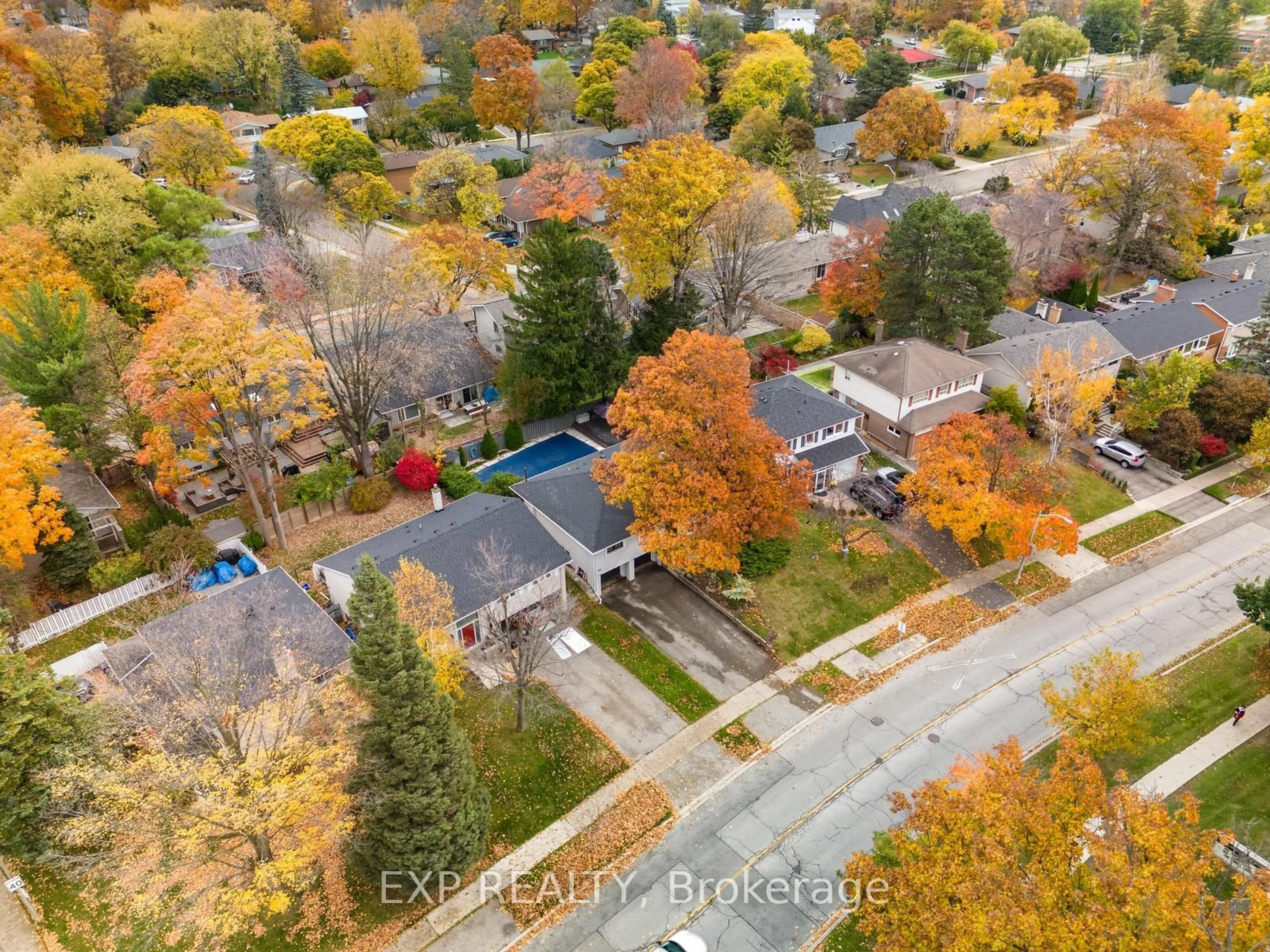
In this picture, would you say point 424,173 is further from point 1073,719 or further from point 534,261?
point 1073,719

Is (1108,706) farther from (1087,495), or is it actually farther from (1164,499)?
(1164,499)

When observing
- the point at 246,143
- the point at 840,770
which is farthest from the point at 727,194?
the point at 246,143

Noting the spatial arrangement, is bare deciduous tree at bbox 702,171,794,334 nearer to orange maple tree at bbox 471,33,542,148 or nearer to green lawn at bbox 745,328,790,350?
green lawn at bbox 745,328,790,350

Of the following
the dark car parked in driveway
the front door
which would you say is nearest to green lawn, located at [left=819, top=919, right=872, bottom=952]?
the front door

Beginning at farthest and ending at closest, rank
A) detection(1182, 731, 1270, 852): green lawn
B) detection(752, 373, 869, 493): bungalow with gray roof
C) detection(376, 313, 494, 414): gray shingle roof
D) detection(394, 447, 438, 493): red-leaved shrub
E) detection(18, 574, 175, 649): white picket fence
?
detection(376, 313, 494, 414): gray shingle roof
detection(752, 373, 869, 493): bungalow with gray roof
detection(394, 447, 438, 493): red-leaved shrub
detection(18, 574, 175, 649): white picket fence
detection(1182, 731, 1270, 852): green lawn

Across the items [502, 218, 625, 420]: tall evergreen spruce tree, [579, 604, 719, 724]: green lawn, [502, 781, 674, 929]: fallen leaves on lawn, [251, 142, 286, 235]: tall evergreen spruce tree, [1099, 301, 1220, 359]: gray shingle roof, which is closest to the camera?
[502, 781, 674, 929]: fallen leaves on lawn

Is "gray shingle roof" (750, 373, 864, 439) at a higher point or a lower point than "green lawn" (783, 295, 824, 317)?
higher
